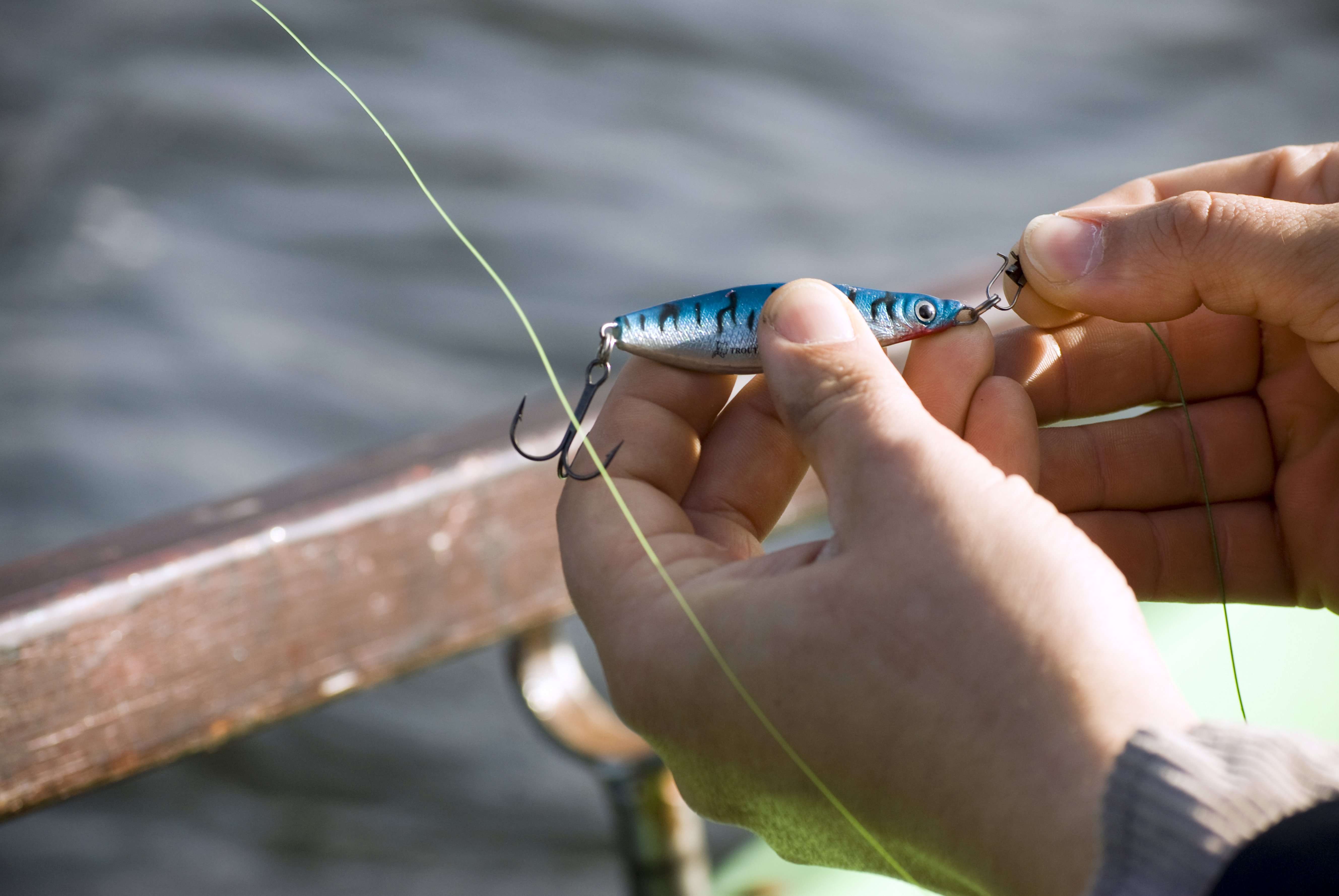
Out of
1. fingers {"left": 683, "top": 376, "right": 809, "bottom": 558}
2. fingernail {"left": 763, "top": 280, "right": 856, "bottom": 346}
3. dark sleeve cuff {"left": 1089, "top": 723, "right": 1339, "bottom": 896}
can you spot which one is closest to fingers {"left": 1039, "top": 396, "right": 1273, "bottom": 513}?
fingers {"left": 683, "top": 376, "right": 809, "bottom": 558}

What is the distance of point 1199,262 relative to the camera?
128 cm

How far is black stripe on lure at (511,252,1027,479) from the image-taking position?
126 cm

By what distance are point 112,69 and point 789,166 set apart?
14.2 feet

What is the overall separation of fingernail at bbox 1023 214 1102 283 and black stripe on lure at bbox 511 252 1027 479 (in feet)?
0.41

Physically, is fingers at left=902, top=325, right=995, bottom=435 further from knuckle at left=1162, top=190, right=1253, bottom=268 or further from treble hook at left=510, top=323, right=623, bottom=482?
treble hook at left=510, top=323, right=623, bottom=482

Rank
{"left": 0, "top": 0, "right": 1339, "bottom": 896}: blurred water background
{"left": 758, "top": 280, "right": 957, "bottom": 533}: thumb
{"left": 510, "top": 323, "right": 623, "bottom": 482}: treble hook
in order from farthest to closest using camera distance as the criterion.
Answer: {"left": 0, "top": 0, "right": 1339, "bottom": 896}: blurred water background → {"left": 510, "top": 323, "right": 623, "bottom": 482}: treble hook → {"left": 758, "top": 280, "right": 957, "bottom": 533}: thumb

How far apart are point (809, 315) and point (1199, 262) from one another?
0.50 metres

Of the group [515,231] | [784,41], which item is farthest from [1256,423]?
[784,41]

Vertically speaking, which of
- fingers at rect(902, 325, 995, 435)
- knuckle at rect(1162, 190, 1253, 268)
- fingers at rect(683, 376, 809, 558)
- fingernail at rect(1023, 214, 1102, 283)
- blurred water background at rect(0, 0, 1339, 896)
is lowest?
blurred water background at rect(0, 0, 1339, 896)

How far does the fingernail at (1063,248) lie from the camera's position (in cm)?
132

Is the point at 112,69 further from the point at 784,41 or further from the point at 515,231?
the point at 784,41

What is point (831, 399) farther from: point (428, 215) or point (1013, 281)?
point (428, 215)

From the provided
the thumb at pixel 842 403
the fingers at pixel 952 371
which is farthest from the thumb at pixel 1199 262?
the thumb at pixel 842 403

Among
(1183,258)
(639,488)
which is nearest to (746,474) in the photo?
(639,488)
